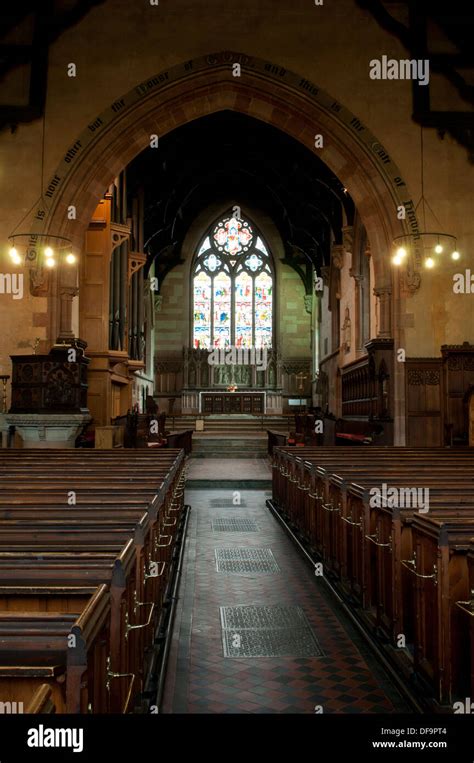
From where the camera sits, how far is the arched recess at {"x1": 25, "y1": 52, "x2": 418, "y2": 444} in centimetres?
1239

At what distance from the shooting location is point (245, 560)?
20.1 feet

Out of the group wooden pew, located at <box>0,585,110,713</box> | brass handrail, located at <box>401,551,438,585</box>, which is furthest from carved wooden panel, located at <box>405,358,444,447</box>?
wooden pew, located at <box>0,585,110,713</box>

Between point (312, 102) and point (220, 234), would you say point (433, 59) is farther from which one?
point (220, 234)

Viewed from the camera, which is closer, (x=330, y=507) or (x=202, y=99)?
(x=330, y=507)

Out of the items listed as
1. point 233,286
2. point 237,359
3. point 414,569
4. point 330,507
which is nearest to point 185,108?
point 330,507

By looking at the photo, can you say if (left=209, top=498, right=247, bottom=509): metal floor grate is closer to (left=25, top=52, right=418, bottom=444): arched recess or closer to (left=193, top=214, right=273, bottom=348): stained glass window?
(left=25, top=52, right=418, bottom=444): arched recess

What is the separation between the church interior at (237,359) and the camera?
3.01m

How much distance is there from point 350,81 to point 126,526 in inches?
465

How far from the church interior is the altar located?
0.08 meters

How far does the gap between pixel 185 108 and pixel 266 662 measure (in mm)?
11809

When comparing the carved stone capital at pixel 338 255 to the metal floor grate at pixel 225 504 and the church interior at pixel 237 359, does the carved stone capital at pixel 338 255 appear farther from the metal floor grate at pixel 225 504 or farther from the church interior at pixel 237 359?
the metal floor grate at pixel 225 504

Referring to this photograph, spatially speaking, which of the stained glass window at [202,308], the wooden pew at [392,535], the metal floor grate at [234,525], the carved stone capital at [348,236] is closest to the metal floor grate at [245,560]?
the wooden pew at [392,535]

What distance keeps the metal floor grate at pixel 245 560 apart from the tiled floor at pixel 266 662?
0.25 feet

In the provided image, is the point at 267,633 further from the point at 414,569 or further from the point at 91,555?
the point at 91,555
